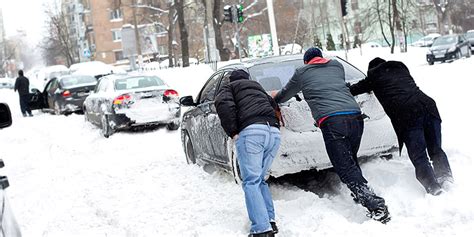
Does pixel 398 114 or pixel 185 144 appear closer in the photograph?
pixel 398 114

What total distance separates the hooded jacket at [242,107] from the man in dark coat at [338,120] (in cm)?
47

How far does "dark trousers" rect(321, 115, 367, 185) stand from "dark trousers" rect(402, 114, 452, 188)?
0.60 meters

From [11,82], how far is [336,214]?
174 feet

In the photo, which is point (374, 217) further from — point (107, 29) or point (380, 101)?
point (107, 29)

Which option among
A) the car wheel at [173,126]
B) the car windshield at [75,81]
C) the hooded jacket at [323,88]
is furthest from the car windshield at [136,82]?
Answer: the hooded jacket at [323,88]

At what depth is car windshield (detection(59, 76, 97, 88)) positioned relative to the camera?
65.4 ft

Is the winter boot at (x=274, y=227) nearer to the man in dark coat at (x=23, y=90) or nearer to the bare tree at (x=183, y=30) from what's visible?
the man in dark coat at (x=23, y=90)

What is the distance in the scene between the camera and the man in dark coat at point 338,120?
17.8 ft

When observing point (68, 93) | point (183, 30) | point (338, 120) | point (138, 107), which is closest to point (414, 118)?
point (338, 120)

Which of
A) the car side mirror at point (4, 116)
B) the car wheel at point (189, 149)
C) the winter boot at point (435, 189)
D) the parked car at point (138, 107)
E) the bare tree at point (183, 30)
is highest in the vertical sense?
the bare tree at point (183, 30)

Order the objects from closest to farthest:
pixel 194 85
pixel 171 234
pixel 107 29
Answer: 1. pixel 171 234
2. pixel 194 85
3. pixel 107 29

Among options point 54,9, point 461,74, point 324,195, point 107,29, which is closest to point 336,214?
point 324,195

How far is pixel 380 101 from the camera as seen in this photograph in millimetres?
5949

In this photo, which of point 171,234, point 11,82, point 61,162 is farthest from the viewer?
point 11,82
